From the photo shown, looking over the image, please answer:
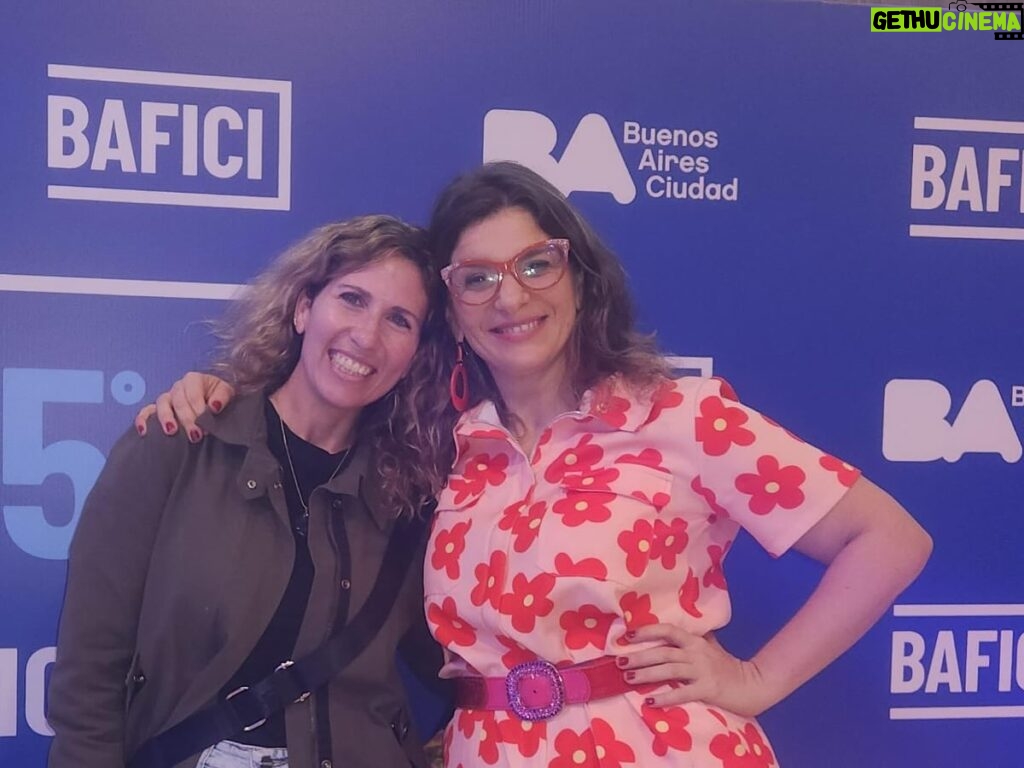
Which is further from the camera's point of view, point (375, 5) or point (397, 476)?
point (375, 5)

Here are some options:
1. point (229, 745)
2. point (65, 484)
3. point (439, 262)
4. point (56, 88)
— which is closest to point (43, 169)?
point (56, 88)

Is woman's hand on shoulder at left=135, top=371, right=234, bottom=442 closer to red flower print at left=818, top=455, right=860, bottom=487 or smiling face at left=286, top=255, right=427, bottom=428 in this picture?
smiling face at left=286, top=255, right=427, bottom=428

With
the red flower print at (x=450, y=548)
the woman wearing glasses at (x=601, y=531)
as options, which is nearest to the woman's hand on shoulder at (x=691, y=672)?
the woman wearing glasses at (x=601, y=531)

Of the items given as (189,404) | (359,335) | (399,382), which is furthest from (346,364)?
(189,404)

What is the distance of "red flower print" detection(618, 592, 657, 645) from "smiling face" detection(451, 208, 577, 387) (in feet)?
1.41

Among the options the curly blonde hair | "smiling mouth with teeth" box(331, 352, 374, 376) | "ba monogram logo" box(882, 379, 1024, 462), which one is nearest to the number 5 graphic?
the curly blonde hair

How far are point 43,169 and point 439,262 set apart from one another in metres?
0.87

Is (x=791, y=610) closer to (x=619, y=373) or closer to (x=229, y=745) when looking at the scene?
(x=619, y=373)

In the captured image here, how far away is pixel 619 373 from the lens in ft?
5.53

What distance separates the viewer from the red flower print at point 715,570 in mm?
1655

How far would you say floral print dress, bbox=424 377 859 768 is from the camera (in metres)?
1.54

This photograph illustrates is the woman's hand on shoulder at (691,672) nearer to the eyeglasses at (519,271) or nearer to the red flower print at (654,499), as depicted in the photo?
the red flower print at (654,499)

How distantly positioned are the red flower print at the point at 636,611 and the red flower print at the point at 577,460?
224 mm

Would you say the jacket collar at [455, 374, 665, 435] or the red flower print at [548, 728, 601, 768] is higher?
the jacket collar at [455, 374, 665, 435]
